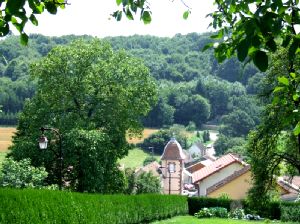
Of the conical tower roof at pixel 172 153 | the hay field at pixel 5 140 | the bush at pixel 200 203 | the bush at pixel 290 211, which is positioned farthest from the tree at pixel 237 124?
the bush at pixel 290 211

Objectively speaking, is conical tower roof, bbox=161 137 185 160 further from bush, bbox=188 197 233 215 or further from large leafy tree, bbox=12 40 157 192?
large leafy tree, bbox=12 40 157 192

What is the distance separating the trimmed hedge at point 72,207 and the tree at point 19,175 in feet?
11.9

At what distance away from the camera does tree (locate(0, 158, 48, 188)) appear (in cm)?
2442

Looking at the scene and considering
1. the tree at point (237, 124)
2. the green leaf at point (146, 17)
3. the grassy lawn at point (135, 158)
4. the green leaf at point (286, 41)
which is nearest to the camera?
the green leaf at point (286, 41)

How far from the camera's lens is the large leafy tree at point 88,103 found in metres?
32.4

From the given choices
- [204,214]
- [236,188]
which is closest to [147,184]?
[236,188]

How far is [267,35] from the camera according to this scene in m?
3.30

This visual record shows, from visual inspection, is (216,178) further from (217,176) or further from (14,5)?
(14,5)

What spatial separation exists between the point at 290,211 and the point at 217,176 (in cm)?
1808

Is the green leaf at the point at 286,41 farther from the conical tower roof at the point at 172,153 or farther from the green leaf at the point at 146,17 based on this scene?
the conical tower roof at the point at 172,153

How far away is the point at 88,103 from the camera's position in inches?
1409

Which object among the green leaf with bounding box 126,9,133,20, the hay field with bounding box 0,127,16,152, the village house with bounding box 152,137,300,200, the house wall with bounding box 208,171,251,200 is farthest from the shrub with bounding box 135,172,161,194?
the green leaf with bounding box 126,9,133,20

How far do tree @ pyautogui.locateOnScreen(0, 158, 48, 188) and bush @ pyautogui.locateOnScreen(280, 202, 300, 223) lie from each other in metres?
17.6

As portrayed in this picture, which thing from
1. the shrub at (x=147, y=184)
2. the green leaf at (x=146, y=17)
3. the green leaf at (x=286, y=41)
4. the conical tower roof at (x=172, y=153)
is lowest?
the shrub at (x=147, y=184)
